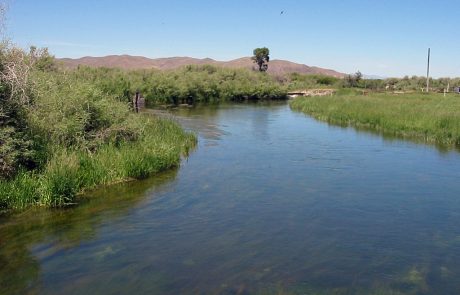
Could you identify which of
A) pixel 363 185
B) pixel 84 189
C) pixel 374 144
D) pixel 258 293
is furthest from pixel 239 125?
pixel 258 293

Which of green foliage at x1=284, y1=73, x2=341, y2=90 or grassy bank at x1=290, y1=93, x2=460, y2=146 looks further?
green foliage at x1=284, y1=73, x2=341, y2=90

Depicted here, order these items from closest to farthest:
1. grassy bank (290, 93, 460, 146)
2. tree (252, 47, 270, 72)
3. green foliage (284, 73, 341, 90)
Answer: grassy bank (290, 93, 460, 146) < green foliage (284, 73, 341, 90) < tree (252, 47, 270, 72)

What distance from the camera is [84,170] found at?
14.1 metres

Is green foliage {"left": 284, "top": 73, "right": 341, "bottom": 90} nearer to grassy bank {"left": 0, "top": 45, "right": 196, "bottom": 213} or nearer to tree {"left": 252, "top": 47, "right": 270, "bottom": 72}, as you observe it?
tree {"left": 252, "top": 47, "right": 270, "bottom": 72}

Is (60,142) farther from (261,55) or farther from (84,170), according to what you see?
(261,55)

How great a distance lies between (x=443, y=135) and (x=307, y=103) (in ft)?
81.5

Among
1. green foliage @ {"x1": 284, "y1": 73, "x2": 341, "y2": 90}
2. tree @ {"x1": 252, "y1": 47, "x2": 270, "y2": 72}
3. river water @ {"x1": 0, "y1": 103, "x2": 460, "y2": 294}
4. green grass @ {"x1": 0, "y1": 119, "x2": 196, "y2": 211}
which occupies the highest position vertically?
tree @ {"x1": 252, "y1": 47, "x2": 270, "y2": 72}

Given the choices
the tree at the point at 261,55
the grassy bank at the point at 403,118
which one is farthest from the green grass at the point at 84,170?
the tree at the point at 261,55

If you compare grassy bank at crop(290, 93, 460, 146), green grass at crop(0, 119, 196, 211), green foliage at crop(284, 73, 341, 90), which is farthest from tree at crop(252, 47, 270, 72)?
green grass at crop(0, 119, 196, 211)

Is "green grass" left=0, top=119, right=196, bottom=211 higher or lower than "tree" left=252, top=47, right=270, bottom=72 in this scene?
lower

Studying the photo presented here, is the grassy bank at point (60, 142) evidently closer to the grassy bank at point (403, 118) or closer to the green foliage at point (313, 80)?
the grassy bank at point (403, 118)

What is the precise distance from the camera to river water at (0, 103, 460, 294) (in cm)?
845

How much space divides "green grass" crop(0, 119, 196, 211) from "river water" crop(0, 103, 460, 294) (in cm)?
48

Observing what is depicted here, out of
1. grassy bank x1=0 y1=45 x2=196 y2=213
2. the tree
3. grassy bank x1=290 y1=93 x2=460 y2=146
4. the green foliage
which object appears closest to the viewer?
grassy bank x1=0 y1=45 x2=196 y2=213
